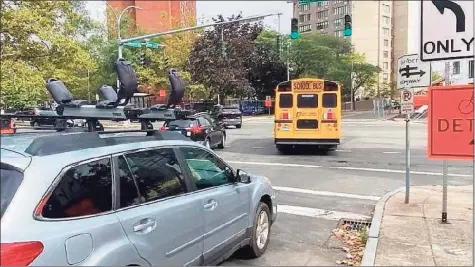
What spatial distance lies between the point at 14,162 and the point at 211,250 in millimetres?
2099

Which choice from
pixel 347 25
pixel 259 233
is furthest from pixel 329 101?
pixel 259 233

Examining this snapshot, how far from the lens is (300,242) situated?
637 cm

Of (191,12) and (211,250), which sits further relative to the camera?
(191,12)

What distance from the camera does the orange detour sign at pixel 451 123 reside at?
5.07 meters

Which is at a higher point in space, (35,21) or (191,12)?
(191,12)

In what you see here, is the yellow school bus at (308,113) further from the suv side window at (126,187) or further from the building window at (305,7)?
the suv side window at (126,187)

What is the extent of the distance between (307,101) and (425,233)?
10.0 metres

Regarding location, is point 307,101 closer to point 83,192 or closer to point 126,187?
point 126,187

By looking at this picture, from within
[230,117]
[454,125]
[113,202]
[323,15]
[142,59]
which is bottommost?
[230,117]

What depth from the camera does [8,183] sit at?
283 centimetres

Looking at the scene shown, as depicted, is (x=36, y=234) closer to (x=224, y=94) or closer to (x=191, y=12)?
(x=224, y=94)

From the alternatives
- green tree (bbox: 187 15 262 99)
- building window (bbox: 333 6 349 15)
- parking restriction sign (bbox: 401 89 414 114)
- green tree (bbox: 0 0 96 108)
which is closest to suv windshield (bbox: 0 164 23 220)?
parking restriction sign (bbox: 401 89 414 114)

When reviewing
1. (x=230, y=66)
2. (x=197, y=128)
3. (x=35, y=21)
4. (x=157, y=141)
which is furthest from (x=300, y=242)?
(x=230, y=66)

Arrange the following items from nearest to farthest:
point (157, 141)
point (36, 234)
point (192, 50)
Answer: point (36, 234) → point (157, 141) → point (192, 50)
